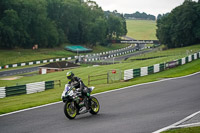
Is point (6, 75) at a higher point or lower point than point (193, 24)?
lower

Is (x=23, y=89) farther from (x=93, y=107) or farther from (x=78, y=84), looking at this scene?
(x=78, y=84)

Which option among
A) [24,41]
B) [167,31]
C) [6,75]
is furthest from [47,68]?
[167,31]

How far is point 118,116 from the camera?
43.9ft

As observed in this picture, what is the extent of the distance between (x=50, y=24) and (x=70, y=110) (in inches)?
3722

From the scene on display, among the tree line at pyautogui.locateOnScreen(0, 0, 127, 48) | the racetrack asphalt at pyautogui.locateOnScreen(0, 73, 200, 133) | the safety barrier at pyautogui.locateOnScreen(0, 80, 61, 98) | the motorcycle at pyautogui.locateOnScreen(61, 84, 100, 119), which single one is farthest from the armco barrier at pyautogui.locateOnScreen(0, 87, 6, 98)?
the tree line at pyautogui.locateOnScreen(0, 0, 127, 48)

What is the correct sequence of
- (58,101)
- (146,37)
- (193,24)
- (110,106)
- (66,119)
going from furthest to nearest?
(146,37), (193,24), (58,101), (110,106), (66,119)

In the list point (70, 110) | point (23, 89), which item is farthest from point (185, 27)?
point (70, 110)

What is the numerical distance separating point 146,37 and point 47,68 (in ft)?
423

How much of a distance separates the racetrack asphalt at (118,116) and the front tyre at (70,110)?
25 cm

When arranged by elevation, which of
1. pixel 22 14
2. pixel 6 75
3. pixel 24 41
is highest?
pixel 22 14

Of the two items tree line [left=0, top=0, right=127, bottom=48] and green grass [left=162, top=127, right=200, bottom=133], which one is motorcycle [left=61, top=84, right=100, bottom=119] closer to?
green grass [left=162, top=127, right=200, bottom=133]

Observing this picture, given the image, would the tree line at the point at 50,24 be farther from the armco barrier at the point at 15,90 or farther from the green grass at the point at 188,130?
the green grass at the point at 188,130

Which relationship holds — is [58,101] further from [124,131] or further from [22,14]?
[22,14]

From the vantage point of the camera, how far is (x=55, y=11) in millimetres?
118250
